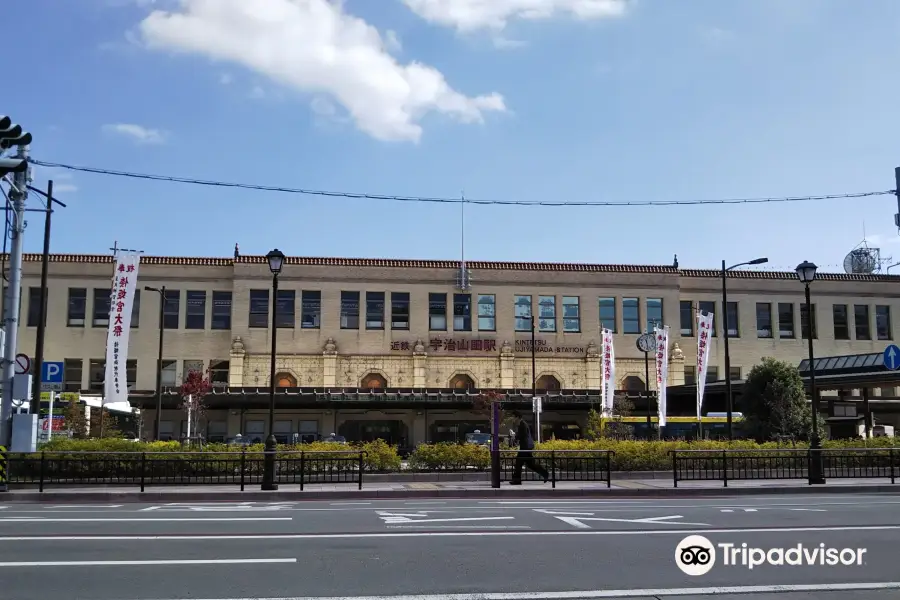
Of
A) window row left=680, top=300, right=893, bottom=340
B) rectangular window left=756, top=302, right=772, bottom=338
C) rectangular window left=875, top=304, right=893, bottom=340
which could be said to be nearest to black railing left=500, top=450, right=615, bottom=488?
window row left=680, top=300, right=893, bottom=340

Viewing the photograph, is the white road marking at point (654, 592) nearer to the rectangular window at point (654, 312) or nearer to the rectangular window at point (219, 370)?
the rectangular window at point (219, 370)

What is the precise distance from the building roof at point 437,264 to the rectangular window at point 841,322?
2.18m

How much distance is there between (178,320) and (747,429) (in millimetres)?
36226

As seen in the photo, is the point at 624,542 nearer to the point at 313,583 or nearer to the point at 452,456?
the point at 313,583

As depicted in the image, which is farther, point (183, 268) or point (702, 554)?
point (183, 268)

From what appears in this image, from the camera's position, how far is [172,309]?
2218 inches

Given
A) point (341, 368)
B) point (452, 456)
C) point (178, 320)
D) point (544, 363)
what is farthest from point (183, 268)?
point (452, 456)

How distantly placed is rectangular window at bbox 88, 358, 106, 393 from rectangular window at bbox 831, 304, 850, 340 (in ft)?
170

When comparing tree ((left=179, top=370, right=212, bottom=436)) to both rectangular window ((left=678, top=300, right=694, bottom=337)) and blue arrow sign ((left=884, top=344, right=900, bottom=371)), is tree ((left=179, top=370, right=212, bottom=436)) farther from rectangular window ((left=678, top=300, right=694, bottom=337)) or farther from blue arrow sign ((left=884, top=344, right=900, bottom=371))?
rectangular window ((left=678, top=300, right=694, bottom=337))

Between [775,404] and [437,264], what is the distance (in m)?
26.2

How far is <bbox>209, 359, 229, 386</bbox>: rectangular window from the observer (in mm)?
55562

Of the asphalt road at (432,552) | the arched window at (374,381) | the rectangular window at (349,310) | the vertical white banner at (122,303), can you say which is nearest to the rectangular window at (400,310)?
the rectangular window at (349,310)

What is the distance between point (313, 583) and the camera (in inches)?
358

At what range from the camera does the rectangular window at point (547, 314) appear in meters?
58.8
